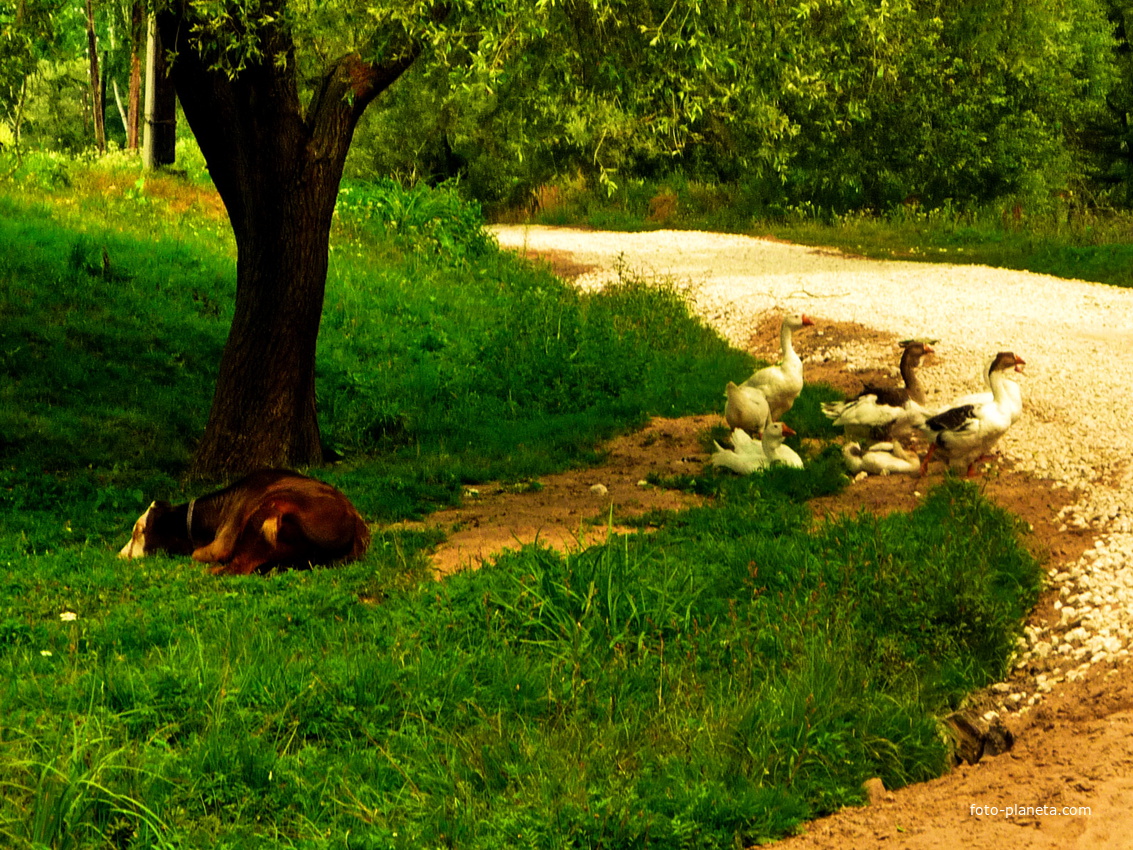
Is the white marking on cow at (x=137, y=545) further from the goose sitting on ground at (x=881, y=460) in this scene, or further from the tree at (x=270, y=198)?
the goose sitting on ground at (x=881, y=460)

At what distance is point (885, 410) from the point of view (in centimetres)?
1021

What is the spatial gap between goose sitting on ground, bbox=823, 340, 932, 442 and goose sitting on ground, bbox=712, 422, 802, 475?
2.95ft

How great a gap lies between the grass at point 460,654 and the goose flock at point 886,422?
12.6 inches

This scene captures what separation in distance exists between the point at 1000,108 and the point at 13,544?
26.2 meters

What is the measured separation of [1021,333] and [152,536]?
36.6ft

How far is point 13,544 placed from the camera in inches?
311

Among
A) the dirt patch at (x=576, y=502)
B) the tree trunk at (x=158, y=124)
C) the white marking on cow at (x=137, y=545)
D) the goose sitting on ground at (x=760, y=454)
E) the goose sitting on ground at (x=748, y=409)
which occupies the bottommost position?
the white marking on cow at (x=137, y=545)


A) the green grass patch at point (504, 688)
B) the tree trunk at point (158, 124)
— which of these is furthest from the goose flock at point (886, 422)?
the tree trunk at point (158, 124)

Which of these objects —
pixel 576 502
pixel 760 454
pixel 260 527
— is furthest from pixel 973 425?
pixel 260 527

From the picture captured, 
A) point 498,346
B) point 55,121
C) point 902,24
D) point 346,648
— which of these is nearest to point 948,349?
point 902,24

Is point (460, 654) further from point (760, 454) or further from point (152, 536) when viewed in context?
point (760, 454)

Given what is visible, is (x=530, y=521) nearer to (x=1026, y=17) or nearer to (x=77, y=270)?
(x=77, y=270)

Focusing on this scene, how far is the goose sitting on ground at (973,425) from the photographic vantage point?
895 cm

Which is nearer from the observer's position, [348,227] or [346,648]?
[346,648]
